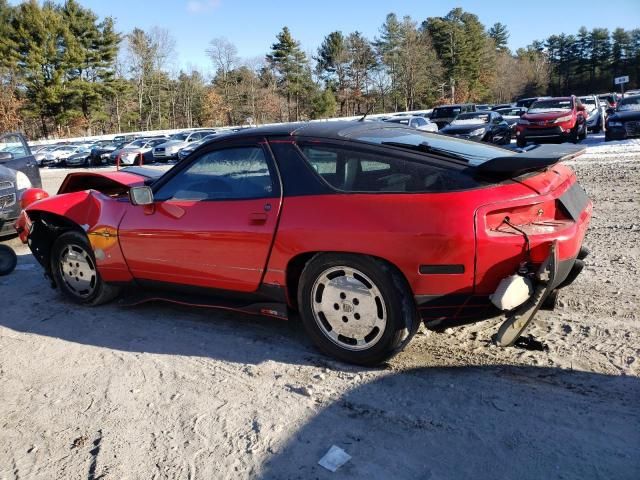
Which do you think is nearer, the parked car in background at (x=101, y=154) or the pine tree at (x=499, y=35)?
the parked car in background at (x=101, y=154)

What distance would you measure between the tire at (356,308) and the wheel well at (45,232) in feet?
8.66

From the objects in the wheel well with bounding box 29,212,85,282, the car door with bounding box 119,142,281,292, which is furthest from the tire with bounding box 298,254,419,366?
the wheel well with bounding box 29,212,85,282

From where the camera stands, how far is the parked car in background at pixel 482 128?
1944cm

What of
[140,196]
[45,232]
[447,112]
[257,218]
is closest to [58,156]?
[447,112]

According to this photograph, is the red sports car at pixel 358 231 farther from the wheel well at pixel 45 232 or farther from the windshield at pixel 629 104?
the windshield at pixel 629 104

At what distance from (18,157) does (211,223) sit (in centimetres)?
753

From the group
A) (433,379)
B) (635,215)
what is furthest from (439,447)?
(635,215)

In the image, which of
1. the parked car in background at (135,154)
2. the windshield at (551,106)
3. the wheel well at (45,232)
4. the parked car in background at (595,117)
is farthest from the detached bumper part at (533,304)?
the parked car in background at (135,154)

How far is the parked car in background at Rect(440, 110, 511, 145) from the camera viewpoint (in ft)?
63.8

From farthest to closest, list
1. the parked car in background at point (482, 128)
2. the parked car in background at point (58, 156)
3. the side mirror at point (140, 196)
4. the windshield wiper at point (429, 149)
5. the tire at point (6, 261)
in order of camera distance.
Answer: the parked car in background at point (58, 156) → the parked car in background at point (482, 128) → the tire at point (6, 261) → the side mirror at point (140, 196) → the windshield wiper at point (429, 149)

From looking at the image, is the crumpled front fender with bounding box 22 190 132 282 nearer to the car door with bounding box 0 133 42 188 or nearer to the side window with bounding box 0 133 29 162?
the car door with bounding box 0 133 42 188

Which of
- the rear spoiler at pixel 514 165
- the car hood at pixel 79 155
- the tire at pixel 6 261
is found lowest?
the tire at pixel 6 261

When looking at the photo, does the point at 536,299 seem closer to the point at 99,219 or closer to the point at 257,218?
the point at 257,218

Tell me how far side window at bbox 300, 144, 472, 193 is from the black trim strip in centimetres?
43
